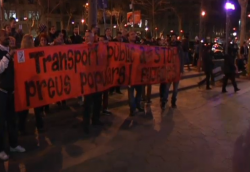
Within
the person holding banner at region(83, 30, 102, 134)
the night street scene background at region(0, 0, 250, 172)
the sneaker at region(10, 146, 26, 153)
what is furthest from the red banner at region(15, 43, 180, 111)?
the sneaker at region(10, 146, 26, 153)

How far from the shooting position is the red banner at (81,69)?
19.5 feet

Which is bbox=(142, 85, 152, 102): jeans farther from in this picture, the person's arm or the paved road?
the person's arm

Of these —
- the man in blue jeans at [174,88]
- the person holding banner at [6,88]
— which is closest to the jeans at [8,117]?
the person holding banner at [6,88]

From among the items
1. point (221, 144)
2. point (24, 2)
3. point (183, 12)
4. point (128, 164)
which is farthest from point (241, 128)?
point (24, 2)

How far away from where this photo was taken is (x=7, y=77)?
210 inches

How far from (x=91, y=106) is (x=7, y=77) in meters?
2.18

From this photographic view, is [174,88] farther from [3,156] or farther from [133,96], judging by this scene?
[3,156]

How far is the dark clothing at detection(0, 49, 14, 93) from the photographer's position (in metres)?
5.26

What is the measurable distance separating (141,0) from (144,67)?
3031cm

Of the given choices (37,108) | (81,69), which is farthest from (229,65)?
(37,108)

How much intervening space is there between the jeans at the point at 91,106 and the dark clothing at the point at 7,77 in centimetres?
186

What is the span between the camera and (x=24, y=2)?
58188mm

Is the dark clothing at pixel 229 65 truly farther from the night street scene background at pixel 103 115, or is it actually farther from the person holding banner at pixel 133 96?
the person holding banner at pixel 133 96

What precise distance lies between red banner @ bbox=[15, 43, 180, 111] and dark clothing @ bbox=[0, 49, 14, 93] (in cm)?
26
